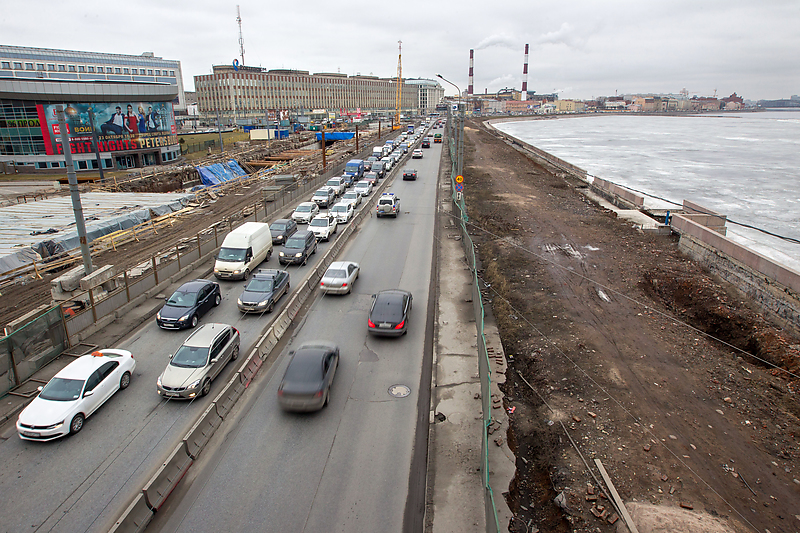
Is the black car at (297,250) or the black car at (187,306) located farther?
the black car at (297,250)

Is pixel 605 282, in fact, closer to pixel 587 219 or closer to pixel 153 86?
pixel 587 219

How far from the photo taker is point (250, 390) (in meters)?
13.8

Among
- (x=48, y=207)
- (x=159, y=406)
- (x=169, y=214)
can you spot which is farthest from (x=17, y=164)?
(x=159, y=406)

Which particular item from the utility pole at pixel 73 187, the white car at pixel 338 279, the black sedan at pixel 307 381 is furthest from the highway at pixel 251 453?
the utility pole at pixel 73 187

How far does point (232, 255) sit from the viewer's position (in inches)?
870

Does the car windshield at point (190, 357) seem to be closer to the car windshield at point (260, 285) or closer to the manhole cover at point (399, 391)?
the car windshield at point (260, 285)

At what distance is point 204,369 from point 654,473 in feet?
39.4

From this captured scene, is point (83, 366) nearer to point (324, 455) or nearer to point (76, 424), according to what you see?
point (76, 424)

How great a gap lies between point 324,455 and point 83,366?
23.8 feet

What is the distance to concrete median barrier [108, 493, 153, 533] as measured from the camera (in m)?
8.50

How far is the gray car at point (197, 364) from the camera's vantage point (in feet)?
42.8

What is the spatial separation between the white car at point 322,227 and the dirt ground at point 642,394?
935 centimetres

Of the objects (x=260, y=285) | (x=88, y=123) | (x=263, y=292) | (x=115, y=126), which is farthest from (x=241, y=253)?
(x=115, y=126)

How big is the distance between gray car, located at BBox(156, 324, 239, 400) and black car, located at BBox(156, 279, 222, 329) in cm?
313
